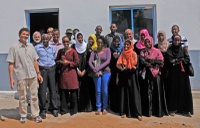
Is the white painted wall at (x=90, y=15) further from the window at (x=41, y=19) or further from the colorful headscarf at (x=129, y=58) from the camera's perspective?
the colorful headscarf at (x=129, y=58)

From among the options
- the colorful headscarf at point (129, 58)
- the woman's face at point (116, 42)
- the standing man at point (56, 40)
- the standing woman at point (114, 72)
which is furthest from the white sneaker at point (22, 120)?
the woman's face at point (116, 42)

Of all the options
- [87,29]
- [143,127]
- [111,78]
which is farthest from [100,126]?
[87,29]

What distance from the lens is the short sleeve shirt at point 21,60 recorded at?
5809 millimetres

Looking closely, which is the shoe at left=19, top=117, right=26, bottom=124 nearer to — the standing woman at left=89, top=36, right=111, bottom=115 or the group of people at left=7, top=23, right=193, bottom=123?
the group of people at left=7, top=23, right=193, bottom=123

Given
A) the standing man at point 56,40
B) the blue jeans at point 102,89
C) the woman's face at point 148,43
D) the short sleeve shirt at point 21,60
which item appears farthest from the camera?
the standing man at point 56,40

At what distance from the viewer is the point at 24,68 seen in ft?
19.2

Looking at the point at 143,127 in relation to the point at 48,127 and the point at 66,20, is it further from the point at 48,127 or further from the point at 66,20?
the point at 66,20

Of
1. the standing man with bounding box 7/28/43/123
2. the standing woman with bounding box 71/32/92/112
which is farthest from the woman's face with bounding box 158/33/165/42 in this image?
the standing man with bounding box 7/28/43/123

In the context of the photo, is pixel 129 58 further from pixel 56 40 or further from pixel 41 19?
pixel 41 19

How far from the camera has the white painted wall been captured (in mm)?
8641

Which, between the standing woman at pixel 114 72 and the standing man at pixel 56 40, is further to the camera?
the standing man at pixel 56 40

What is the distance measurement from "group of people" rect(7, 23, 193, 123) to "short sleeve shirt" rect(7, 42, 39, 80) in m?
0.16

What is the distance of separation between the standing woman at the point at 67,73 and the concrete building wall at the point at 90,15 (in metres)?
2.56

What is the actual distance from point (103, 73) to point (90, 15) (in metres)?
2.99
